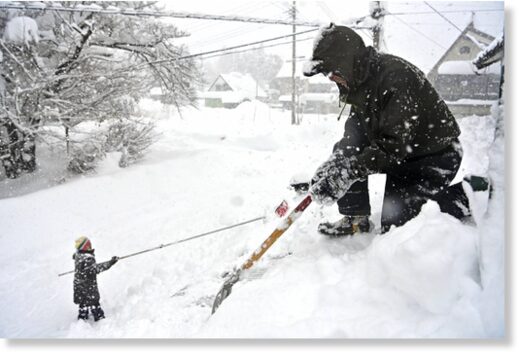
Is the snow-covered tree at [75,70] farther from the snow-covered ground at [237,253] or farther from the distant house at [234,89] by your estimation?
the distant house at [234,89]

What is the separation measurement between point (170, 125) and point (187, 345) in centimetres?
493

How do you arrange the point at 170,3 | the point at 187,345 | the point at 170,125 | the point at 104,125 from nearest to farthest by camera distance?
the point at 187,345 → the point at 170,3 → the point at 104,125 → the point at 170,125

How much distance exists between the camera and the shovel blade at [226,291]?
5.49ft

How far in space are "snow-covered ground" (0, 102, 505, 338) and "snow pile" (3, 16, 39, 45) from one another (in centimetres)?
128

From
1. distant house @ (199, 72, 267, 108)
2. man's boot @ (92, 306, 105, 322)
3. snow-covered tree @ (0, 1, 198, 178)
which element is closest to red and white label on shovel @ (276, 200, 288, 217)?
man's boot @ (92, 306, 105, 322)

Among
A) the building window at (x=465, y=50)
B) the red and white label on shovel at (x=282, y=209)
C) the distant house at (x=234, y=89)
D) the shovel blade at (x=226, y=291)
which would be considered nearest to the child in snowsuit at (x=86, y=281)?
the shovel blade at (x=226, y=291)

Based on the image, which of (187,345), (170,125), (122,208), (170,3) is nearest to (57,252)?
(122,208)

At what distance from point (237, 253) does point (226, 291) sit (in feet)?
3.09

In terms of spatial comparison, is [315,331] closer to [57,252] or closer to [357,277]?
[357,277]

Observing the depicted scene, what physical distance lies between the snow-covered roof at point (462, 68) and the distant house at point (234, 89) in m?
6.21

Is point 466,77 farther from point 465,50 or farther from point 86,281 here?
point 86,281

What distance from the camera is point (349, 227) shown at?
1799 millimetres

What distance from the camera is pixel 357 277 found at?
131cm

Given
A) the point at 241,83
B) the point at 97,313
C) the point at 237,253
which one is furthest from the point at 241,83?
the point at 97,313
